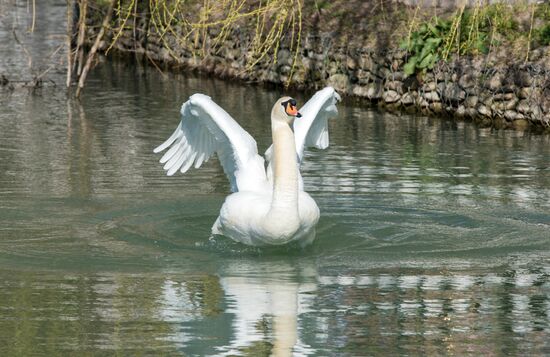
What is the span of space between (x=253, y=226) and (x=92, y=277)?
1.47 meters

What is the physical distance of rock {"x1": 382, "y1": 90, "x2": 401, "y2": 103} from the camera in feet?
76.6

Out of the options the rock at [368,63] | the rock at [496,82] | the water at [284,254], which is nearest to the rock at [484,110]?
the rock at [496,82]

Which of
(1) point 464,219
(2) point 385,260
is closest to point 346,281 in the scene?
(2) point 385,260

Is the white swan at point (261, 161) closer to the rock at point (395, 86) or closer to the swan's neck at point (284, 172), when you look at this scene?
the swan's neck at point (284, 172)

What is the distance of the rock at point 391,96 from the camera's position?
2334cm

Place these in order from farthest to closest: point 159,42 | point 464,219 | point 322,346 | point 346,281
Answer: point 159,42, point 464,219, point 346,281, point 322,346

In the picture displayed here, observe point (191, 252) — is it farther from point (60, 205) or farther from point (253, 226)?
point (60, 205)

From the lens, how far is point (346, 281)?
1110cm

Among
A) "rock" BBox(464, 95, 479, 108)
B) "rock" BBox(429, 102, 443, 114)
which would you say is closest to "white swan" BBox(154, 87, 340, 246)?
"rock" BBox(464, 95, 479, 108)

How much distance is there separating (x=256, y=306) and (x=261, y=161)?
2.95 m

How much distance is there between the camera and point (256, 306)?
1023 centimetres

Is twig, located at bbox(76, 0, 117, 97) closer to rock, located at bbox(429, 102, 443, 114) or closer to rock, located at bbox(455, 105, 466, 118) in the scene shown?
rock, located at bbox(429, 102, 443, 114)

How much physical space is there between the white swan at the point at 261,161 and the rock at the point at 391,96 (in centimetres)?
876

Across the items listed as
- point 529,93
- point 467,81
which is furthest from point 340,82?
point 529,93
